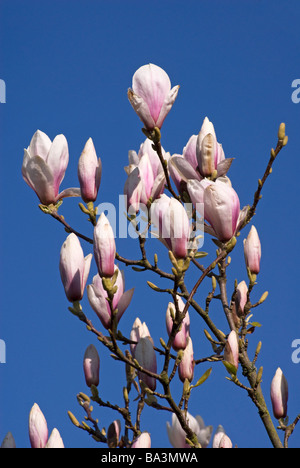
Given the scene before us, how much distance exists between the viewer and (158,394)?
2.48 metres

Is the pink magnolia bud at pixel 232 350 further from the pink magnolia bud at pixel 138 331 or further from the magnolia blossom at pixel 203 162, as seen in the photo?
the magnolia blossom at pixel 203 162

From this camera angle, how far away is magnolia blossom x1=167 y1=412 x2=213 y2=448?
2652mm

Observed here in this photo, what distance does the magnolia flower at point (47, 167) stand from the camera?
2.79m

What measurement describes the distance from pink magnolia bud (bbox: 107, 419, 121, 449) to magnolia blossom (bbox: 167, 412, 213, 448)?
0.26m

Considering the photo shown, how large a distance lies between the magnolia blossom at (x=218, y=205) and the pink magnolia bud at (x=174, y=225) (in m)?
0.10

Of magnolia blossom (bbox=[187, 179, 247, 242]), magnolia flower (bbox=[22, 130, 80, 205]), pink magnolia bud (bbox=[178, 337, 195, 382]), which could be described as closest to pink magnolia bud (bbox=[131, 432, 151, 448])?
pink magnolia bud (bbox=[178, 337, 195, 382])

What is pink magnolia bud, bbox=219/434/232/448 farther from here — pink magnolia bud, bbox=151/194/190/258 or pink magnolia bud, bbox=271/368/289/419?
pink magnolia bud, bbox=151/194/190/258

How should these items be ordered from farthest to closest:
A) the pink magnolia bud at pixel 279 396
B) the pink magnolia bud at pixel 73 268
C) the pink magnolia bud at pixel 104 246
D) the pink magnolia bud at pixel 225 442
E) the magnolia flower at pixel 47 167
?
the pink magnolia bud at pixel 279 396, the magnolia flower at pixel 47 167, the pink magnolia bud at pixel 225 442, the pink magnolia bud at pixel 73 268, the pink magnolia bud at pixel 104 246

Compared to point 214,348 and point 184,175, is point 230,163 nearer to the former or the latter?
point 184,175

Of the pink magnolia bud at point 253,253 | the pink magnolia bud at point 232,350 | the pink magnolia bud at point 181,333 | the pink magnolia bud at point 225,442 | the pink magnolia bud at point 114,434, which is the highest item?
the pink magnolia bud at point 253,253

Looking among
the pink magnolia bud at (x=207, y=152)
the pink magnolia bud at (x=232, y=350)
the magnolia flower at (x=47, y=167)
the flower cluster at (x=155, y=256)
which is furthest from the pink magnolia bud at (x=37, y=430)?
the pink magnolia bud at (x=207, y=152)
